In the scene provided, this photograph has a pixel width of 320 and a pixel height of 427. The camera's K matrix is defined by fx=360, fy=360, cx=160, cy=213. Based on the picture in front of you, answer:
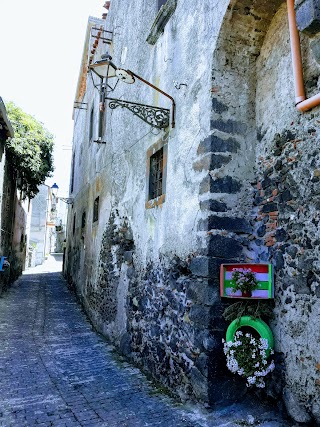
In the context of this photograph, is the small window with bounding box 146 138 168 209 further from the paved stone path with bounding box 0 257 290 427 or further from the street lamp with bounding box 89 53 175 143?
the paved stone path with bounding box 0 257 290 427

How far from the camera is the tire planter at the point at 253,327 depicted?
3.37 metres

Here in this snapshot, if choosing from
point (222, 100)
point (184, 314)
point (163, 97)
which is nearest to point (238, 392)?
point (184, 314)

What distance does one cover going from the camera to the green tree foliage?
11367mm

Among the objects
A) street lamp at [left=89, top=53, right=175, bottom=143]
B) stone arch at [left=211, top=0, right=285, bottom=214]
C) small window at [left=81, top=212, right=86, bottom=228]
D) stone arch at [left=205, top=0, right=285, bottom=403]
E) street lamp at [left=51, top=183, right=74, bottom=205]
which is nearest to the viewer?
stone arch at [left=205, top=0, right=285, bottom=403]

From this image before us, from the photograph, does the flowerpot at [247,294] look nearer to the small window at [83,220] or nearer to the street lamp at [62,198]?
the small window at [83,220]

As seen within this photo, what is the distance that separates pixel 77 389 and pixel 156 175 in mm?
3089

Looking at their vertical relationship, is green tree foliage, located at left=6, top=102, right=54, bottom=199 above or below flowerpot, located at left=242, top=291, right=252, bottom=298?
above

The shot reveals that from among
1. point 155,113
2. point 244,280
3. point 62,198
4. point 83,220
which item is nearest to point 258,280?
point 244,280

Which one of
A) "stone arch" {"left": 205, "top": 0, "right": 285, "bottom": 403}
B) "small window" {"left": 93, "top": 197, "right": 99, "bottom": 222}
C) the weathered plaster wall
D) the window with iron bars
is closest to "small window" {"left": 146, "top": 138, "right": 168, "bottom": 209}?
the window with iron bars

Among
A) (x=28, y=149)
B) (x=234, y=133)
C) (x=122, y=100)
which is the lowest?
(x=234, y=133)

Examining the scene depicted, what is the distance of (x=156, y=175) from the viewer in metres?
5.50

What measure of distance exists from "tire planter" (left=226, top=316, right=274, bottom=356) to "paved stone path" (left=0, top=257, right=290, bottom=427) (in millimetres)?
677

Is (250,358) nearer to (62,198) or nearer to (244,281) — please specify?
(244,281)

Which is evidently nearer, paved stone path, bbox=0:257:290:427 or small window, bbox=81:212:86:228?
paved stone path, bbox=0:257:290:427
